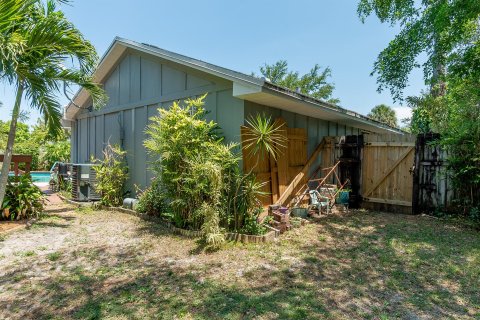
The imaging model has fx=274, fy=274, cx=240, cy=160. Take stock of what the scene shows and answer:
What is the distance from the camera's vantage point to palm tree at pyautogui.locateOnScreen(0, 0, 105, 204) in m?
4.79

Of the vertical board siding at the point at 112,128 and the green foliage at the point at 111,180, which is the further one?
the vertical board siding at the point at 112,128

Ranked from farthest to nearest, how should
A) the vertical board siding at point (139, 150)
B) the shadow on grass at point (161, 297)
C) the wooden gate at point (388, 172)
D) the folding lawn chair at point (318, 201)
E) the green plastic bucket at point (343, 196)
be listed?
the vertical board siding at point (139, 150) → the green plastic bucket at point (343, 196) → the wooden gate at point (388, 172) → the folding lawn chair at point (318, 201) → the shadow on grass at point (161, 297)

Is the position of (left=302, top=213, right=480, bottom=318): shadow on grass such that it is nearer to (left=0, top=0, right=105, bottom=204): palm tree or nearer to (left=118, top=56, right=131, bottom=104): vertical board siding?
(left=0, top=0, right=105, bottom=204): palm tree

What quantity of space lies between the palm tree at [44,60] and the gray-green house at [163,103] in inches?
47.5

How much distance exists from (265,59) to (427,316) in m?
26.1

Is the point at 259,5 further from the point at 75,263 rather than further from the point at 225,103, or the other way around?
the point at 75,263

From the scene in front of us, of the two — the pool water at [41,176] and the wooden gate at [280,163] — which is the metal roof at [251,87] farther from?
the pool water at [41,176]

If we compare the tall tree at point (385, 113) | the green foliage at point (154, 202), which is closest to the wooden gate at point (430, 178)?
the green foliage at point (154, 202)

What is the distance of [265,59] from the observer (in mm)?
26281

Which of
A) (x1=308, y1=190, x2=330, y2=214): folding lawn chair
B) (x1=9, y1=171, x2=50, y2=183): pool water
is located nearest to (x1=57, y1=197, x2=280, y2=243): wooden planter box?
(x1=308, y1=190, x2=330, y2=214): folding lawn chair

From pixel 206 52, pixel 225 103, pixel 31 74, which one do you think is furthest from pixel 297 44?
pixel 31 74

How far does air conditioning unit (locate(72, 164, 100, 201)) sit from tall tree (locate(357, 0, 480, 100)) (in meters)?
10.1

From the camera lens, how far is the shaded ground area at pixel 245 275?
109 inches

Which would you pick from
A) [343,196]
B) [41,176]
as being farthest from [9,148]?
[41,176]
